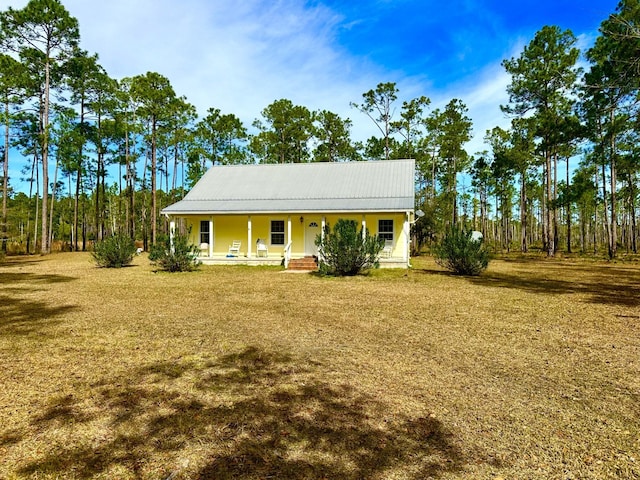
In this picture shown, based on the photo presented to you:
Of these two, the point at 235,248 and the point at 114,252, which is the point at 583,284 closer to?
the point at 235,248

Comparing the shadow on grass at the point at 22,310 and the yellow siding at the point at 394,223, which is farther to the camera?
the yellow siding at the point at 394,223

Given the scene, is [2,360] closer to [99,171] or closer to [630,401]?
[630,401]

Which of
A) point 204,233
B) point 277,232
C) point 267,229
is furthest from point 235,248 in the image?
point 277,232

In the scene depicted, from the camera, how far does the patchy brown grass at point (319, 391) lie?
8.01ft

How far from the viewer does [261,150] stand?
109ft

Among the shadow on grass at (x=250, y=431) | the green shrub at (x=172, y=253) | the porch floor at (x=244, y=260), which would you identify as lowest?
the shadow on grass at (x=250, y=431)

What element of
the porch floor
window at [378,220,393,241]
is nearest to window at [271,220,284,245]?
the porch floor

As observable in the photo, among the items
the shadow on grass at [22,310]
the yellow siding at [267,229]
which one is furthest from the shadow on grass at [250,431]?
the yellow siding at [267,229]

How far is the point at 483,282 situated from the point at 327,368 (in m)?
9.08

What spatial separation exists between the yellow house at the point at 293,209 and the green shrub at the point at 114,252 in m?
2.16

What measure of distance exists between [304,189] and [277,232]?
291 cm

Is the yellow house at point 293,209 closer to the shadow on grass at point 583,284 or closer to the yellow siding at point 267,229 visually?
the yellow siding at point 267,229

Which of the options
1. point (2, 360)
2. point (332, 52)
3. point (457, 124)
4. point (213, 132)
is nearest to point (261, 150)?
point (213, 132)

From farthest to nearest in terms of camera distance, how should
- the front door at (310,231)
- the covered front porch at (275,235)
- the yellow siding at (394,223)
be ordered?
the front door at (310,231), the yellow siding at (394,223), the covered front porch at (275,235)
